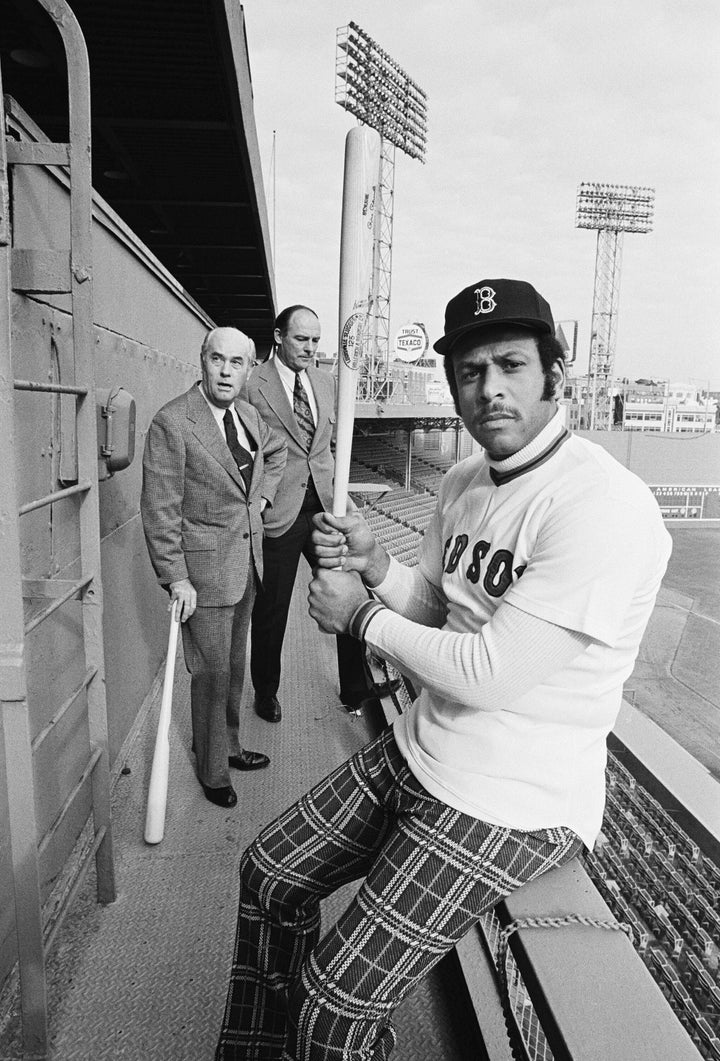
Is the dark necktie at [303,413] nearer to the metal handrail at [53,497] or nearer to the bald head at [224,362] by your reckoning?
the bald head at [224,362]

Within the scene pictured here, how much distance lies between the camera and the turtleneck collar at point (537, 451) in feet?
4.84

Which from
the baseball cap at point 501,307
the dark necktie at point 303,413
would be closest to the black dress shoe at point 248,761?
the dark necktie at point 303,413

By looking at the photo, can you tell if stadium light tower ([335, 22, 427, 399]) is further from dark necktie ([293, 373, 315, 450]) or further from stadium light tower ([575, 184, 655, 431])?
dark necktie ([293, 373, 315, 450])

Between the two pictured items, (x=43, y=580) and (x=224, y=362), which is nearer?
(x=43, y=580)

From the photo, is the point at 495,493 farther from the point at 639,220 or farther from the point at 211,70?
the point at 639,220

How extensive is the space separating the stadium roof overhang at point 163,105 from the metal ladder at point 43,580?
1192 mm

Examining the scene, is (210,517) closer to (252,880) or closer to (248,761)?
(248,761)

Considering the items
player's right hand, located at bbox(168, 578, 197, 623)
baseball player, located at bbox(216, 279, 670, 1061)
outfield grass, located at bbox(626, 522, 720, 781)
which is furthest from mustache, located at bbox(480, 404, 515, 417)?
outfield grass, located at bbox(626, 522, 720, 781)

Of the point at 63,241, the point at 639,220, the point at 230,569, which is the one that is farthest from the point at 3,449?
the point at 639,220

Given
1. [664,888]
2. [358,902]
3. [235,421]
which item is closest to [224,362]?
[235,421]

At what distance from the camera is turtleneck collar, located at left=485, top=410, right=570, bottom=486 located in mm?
1476

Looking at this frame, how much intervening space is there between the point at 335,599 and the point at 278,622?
193 cm

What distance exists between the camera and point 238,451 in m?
2.75

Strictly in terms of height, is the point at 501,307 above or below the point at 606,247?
below
